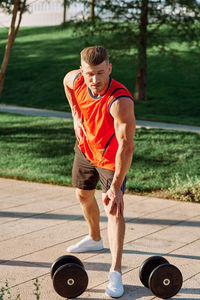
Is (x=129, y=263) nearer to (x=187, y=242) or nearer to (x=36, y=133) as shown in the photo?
(x=187, y=242)

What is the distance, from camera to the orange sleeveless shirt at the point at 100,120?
12.7 ft

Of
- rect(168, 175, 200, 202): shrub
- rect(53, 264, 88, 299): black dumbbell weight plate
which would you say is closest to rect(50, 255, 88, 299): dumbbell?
rect(53, 264, 88, 299): black dumbbell weight plate

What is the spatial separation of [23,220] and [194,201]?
2.35 meters

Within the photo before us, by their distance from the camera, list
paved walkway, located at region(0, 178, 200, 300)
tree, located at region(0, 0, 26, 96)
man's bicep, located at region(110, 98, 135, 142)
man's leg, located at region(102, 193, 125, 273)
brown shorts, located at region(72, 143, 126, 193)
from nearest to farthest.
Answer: man's bicep, located at region(110, 98, 135, 142), man's leg, located at region(102, 193, 125, 273), paved walkway, located at region(0, 178, 200, 300), brown shorts, located at region(72, 143, 126, 193), tree, located at region(0, 0, 26, 96)

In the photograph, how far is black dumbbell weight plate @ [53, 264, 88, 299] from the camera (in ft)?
12.5

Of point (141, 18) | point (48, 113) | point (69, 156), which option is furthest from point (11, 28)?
point (141, 18)

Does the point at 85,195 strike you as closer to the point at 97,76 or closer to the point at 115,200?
the point at 115,200

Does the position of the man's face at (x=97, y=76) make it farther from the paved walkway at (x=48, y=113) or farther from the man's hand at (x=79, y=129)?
the paved walkway at (x=48, y=113)

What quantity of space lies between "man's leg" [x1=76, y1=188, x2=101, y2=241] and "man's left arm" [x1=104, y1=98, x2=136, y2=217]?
0.77m

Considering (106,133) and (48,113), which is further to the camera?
(48,113)

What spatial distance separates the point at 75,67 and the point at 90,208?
19.5m

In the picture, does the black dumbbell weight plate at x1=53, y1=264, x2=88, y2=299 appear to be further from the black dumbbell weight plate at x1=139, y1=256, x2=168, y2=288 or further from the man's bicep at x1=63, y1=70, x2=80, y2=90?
the man's bicep at x1=63, y1=70, x2=80, y2=90

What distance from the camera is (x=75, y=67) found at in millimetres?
23656

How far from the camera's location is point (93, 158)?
4.29 metres
